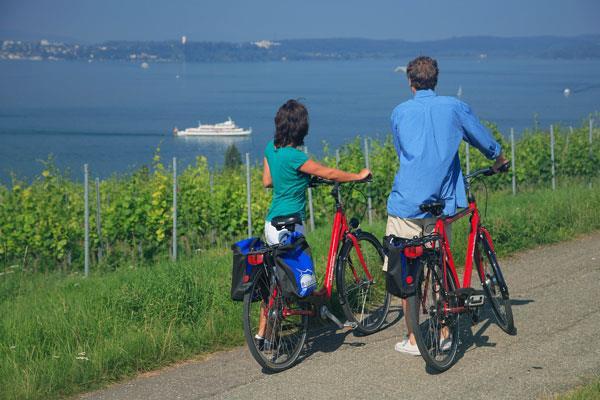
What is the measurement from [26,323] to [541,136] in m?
16.3

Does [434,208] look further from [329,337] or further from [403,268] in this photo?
[329,337]

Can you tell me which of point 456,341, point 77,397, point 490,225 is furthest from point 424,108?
point 490,225

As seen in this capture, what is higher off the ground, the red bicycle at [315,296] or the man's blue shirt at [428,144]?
the man's blue shirt at [428,144]

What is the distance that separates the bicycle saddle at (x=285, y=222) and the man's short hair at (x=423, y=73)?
1.15 meters

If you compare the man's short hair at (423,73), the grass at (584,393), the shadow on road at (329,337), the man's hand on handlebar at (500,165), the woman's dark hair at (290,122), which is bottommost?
the shadow on road at (329,337)

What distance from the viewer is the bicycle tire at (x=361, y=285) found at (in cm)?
650

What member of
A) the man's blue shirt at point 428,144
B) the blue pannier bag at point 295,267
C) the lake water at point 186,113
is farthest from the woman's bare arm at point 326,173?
the lake water at point 186,113

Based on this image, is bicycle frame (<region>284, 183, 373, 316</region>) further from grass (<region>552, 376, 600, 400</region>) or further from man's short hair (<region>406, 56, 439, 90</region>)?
grass (<region>552, 376, 600, 400</region>)

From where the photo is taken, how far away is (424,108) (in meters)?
5.86

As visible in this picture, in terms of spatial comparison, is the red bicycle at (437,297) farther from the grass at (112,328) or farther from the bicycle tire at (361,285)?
the grass at (112,328)

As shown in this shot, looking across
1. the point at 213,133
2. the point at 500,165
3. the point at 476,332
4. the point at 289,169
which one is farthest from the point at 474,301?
the point at 213,133

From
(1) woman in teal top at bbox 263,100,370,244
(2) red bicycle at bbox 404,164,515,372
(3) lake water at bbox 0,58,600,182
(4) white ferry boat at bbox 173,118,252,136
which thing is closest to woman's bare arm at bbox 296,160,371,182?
(1) woman in teal top at bbox 263,100,370,244

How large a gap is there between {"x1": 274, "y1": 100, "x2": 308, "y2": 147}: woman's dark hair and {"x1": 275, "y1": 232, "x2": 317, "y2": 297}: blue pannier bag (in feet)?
2.03

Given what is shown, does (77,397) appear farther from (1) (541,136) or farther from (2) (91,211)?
(1) (541,136)
